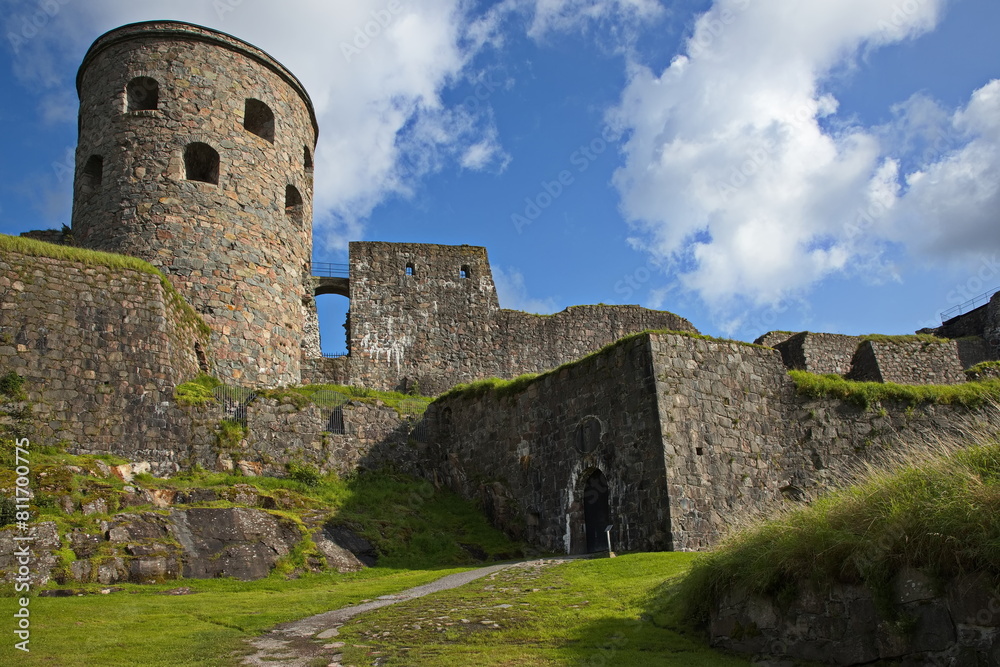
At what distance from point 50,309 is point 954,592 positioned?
17.1 metres

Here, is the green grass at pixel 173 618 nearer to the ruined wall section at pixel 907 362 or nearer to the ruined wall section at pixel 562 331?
the ruined wall section at pixel 562 331

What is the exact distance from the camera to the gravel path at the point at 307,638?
8.44 meters

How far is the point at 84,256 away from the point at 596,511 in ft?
42.4

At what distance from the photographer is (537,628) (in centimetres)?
986

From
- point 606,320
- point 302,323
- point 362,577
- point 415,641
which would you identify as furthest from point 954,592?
point 606,320

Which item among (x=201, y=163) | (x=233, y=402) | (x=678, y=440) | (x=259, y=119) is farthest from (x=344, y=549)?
(x=259, y=119)

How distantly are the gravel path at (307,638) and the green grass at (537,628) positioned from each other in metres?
0.24

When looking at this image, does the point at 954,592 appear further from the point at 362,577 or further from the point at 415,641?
the point at 362,577

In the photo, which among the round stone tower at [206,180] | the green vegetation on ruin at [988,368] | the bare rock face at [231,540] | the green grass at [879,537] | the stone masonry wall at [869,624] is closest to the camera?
the stone masonry wall at [869,624]

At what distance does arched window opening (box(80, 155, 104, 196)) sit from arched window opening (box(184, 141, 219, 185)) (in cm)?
243

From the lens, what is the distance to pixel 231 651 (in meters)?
8.83

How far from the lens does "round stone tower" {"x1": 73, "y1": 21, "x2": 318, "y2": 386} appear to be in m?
22.4

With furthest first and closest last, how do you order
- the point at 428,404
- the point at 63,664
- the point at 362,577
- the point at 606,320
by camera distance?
the point at 606,320, the point at 428,404, the point at 362,577, the point at 63,664

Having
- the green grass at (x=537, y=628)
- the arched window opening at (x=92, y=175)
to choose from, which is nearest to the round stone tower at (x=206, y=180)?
the arched window opening at (x=92, y=175)
